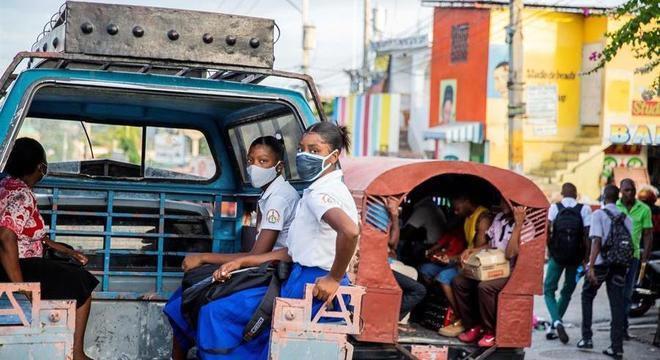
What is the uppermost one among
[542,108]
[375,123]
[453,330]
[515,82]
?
[515,82]

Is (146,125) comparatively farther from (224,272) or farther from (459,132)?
(459,132)

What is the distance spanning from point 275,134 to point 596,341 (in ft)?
20.9

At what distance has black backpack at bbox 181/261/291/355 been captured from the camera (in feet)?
17.1

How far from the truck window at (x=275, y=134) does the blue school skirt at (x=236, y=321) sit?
4.06 feet

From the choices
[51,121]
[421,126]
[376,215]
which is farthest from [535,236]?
[421,126]

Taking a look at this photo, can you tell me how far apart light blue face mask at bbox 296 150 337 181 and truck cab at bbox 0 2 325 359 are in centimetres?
60

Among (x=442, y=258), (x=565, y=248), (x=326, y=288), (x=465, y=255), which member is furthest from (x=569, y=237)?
(x=326, y=288)

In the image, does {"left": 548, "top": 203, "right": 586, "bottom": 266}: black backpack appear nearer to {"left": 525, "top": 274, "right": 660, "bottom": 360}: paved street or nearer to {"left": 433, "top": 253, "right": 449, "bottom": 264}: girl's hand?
{"left": 525, "top": 274, "right": 660, "bottom": 360}: paved street

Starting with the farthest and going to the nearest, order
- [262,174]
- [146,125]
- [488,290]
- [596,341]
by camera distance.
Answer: [596,341] → [146,125] → [488,290] → [262,174]

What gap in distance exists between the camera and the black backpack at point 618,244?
10203 millimetres

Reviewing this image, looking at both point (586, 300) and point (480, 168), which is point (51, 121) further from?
point (586, 300)

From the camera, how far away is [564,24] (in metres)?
32.2

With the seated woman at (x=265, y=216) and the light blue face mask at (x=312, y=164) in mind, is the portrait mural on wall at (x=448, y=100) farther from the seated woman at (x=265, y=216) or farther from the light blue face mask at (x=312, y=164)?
the light blue face mask at (x=312, y=164)

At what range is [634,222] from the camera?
11.1m
